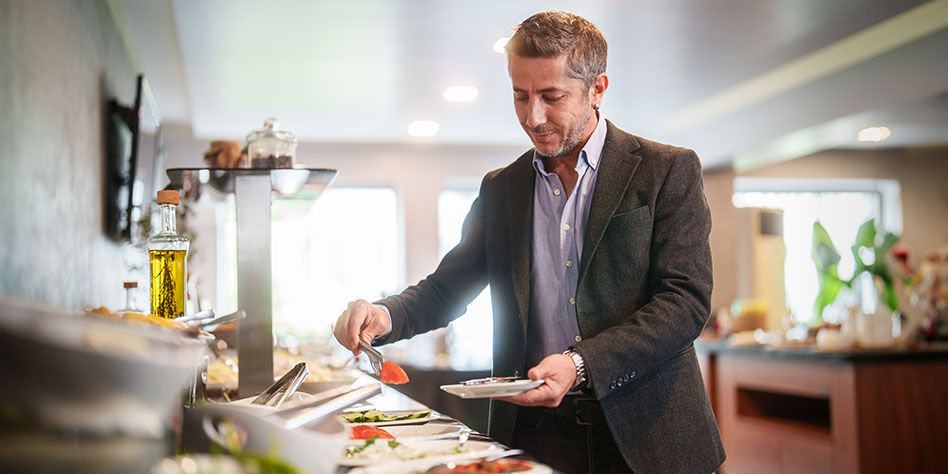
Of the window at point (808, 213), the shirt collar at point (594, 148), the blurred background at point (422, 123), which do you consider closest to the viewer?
the shirt collar at point (594, 148)

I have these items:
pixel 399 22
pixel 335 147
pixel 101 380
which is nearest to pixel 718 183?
pixel 335 147

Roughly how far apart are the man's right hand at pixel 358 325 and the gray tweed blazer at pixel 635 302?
0.06 m

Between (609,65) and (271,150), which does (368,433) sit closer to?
(271,150)

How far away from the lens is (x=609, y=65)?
4977 mm

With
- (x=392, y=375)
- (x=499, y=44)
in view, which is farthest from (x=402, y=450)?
(x=499, y=44)

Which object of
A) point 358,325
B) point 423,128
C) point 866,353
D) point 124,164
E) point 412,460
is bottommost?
point 866,353

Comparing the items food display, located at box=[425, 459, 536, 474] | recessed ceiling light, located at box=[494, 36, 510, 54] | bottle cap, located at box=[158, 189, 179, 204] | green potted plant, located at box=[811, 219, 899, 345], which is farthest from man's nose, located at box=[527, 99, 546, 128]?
green potted plant, located at box=[811, 219, 899, 345]

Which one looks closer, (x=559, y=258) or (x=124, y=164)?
(x=559, y=258)

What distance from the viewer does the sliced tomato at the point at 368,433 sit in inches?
49.4

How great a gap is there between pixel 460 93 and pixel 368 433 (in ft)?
14.9

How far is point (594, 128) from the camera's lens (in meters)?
1.75

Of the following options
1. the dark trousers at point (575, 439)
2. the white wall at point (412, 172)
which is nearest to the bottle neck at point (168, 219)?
the dark trousers at point (575, 439)

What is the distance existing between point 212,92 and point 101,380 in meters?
5.26

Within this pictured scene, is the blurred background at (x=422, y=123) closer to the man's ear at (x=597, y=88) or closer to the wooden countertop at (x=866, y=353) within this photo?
the wooden countertop at (x=866, y=353)
